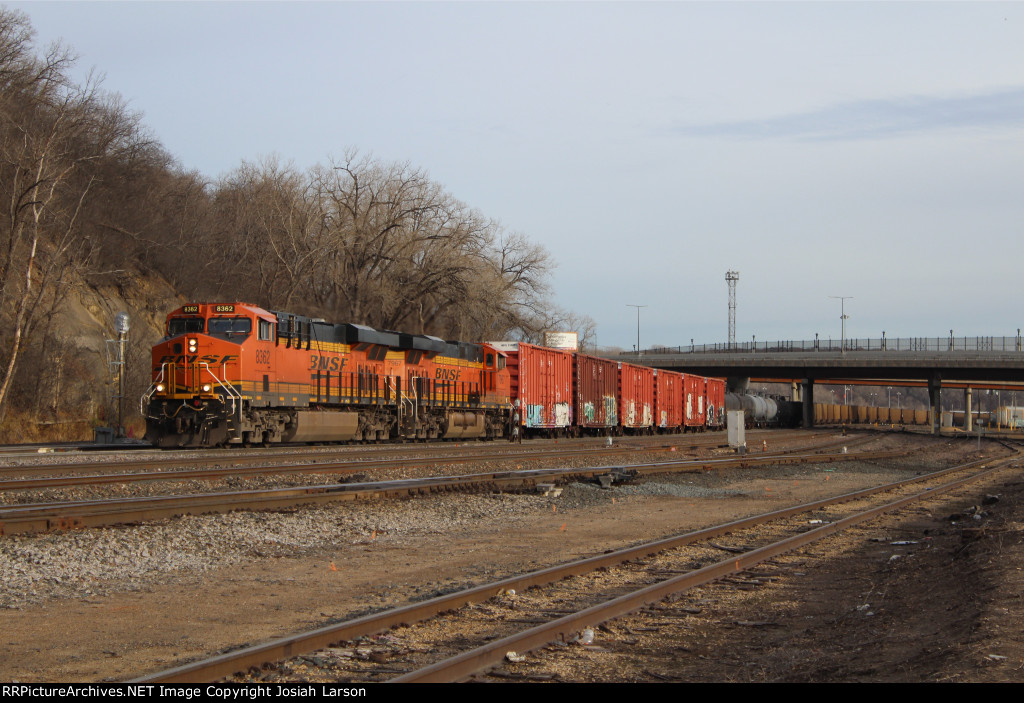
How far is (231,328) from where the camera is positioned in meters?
23.1

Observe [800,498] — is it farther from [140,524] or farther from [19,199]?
[19,199]

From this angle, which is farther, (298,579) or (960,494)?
(960,494)

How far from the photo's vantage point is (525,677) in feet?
18.1

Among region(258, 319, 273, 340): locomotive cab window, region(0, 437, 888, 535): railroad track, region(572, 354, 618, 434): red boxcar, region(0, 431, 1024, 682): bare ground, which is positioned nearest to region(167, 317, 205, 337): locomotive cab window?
region(258, 319, 273, 340): locomotive cab window

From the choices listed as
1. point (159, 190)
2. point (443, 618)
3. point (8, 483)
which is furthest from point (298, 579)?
point (159, 190)

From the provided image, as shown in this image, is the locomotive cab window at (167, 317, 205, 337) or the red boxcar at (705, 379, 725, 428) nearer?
the locomotive cab window at (167, 317, 205, 337)

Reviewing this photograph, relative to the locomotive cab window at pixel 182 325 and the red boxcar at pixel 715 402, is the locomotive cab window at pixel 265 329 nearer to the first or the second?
the locomotive cab window at pixel 182 325

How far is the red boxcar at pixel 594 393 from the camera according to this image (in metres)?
41.4

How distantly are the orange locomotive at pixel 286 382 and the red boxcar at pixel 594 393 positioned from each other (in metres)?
10.1

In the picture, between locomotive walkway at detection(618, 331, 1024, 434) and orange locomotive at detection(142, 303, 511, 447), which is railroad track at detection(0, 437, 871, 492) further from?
locomotive walkway at detection(618, 331, 1024, 434)

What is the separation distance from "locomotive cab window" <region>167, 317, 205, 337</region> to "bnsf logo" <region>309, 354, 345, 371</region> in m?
3.28

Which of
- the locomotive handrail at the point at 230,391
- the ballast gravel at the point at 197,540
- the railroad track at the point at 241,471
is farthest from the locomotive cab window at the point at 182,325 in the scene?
the ballast gravel at the point at 197,540

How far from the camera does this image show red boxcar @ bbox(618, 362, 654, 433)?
4581cm

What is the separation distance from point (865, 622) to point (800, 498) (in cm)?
1079
